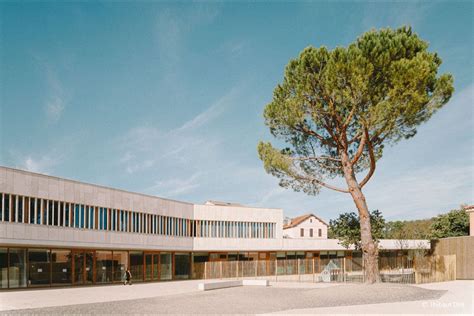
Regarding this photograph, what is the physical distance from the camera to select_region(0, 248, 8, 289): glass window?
2756cm

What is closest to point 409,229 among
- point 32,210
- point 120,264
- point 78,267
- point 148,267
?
point 148,267

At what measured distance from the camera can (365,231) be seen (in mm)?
26312

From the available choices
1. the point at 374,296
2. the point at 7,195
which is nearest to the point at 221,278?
the point at 7,195

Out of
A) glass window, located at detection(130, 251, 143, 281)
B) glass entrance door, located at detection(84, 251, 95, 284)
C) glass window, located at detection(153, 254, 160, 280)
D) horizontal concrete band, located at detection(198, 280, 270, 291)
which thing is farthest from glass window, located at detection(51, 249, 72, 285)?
horizontal concrete band, located at detection(198, 280, 270, 291)

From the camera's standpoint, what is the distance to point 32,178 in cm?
2789

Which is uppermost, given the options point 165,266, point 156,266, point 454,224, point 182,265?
point 454,224

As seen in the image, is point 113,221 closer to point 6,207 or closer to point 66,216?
point 66,216

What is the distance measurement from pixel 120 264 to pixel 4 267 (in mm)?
8876

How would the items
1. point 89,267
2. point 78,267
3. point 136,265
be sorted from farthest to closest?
1. point 136,265
2. point 89,267
3. point 78,267

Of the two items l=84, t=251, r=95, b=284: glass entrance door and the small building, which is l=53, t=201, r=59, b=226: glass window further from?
the small building

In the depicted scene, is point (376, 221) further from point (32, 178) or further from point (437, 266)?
point (32, 178)

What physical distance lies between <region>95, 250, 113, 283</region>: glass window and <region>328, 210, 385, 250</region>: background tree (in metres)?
13.8

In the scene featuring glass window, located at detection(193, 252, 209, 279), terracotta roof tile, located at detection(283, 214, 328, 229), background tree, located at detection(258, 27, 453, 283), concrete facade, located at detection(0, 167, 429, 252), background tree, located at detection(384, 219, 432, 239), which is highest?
background tree, located at detection(258, 27, 453, 283)

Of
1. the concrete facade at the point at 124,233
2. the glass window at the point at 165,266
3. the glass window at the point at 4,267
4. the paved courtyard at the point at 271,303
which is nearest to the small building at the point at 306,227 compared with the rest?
the concrete facade at the point at 124,233
